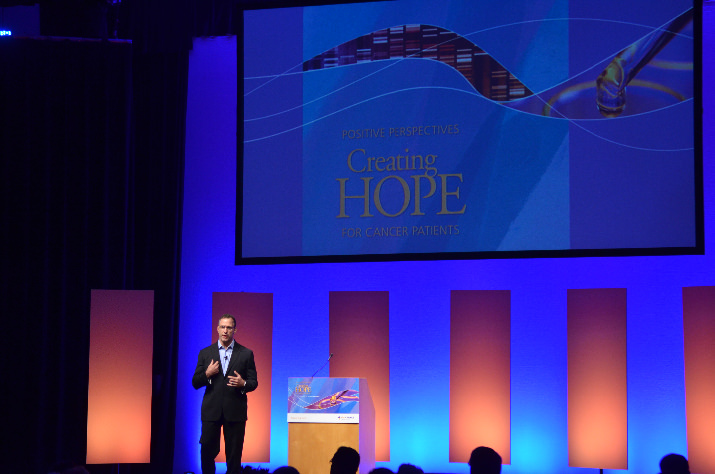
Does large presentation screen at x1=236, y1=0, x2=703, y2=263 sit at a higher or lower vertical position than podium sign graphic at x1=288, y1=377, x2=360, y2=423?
higher

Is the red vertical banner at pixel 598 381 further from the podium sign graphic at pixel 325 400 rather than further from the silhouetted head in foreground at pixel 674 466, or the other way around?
the silhouetted head in foreground at pixel 674 466

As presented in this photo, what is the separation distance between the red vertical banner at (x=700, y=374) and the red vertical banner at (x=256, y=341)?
3.34 m

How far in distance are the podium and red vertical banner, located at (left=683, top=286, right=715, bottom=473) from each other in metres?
2.63

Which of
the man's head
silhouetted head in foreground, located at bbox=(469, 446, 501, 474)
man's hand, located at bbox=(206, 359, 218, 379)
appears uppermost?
the man's head

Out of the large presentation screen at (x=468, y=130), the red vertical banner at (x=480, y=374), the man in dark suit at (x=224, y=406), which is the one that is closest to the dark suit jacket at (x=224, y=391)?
the man in dark suit at (x=224, y=406)

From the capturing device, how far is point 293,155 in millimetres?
6492

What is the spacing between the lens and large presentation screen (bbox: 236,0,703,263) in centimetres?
593

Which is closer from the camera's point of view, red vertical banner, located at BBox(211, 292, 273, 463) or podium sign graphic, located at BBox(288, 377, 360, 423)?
podium sign graphic, located at BBox(288, 377, 360, 423)

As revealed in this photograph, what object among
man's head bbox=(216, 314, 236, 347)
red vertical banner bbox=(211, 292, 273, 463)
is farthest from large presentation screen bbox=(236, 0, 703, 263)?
man's head bbox=(216, 314, 236, 347)

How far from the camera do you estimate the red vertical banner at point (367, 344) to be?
21.3ft

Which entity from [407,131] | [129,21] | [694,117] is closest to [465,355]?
[407,131]

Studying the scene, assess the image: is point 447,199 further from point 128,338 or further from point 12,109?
point 12,109

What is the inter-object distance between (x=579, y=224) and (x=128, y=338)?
362 cm

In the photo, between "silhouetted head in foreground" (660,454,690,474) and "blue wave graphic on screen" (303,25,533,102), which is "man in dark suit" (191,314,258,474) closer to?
"blue wave graphic on screen" (303,25,533,102)
